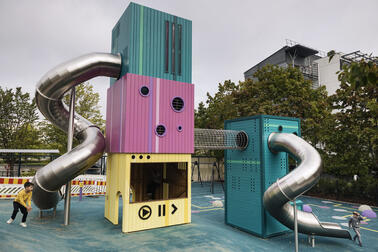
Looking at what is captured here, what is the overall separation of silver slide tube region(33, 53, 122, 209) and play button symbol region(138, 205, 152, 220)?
2739 mm

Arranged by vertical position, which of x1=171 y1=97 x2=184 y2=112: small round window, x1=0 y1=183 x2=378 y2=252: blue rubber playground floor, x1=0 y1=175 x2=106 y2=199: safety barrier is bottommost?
x1=0 y1=183 x2=378 y2=252: blue rubber playground floor

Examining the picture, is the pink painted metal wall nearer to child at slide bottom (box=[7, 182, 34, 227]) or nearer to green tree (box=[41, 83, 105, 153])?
child at slide bottom (box=[7, 182, 34, 227])

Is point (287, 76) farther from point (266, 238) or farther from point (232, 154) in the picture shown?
point (266, 238)

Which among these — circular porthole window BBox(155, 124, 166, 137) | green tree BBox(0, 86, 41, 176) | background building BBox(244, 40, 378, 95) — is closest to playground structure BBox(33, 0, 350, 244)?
circular porthole window BBox(155, 124, 166, 137)

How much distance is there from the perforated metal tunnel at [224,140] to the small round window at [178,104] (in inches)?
61.9

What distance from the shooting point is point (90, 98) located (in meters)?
25.6

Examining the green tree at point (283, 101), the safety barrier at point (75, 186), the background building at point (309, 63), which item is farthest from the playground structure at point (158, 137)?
the background building at point (309, 63)

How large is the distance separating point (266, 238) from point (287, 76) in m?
14.8

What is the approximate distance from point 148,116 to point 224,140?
3.31 metres

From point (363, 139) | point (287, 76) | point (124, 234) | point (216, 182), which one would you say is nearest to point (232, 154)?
point (124, 234)

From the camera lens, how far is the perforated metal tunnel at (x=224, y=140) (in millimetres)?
10534

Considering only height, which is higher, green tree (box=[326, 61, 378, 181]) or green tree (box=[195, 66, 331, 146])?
green tree (box=[195, 66, 331, 146])

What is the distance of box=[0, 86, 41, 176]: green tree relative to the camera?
2348 centimetres

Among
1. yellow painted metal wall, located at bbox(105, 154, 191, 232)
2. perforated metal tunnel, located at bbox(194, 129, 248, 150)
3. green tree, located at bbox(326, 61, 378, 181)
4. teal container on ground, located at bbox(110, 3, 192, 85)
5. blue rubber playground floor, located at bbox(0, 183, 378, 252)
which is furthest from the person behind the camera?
green tree, located at bbox(326, 61, 378, 181)
